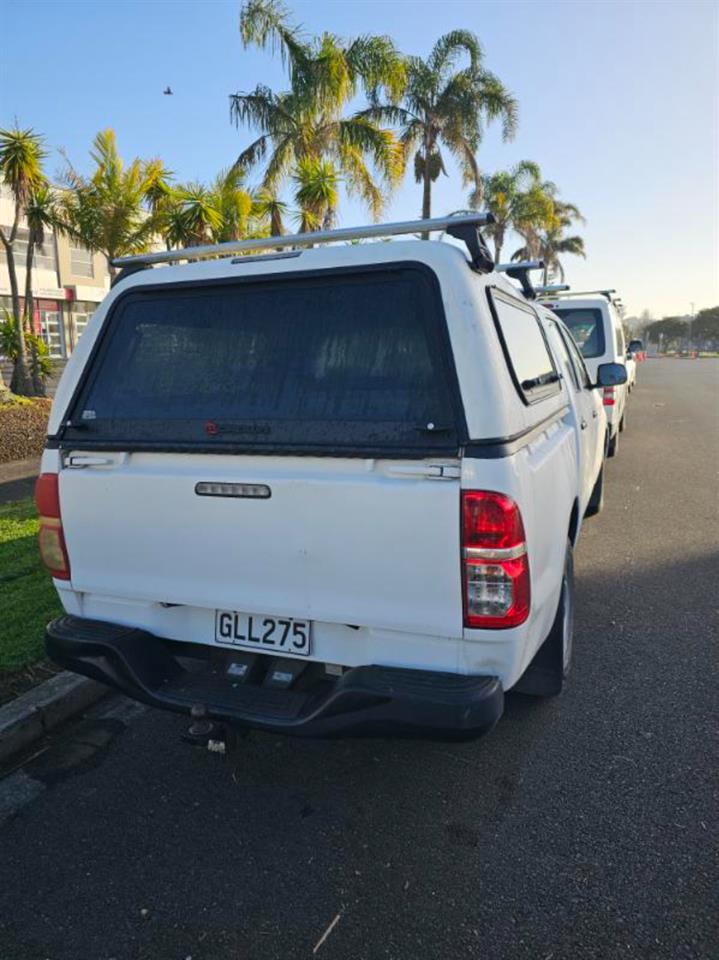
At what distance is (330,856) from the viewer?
2.55 meters

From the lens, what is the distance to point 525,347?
10.6 feet

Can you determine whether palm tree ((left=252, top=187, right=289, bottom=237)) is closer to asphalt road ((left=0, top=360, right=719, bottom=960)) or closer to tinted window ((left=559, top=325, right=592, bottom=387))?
tinted window ((left=559, top=325, right=592, bottom=387))

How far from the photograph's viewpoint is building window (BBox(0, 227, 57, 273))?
100ft

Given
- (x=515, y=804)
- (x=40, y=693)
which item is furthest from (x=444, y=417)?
(x=40, y=693)

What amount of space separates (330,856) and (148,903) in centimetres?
64

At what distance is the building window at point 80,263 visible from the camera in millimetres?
33875

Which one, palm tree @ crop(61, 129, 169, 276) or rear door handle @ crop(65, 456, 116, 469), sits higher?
palm tree @ crop(61, 129, 169, 276)

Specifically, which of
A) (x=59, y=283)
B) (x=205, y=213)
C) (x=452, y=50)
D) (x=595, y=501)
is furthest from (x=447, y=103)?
(x=59, y=283)

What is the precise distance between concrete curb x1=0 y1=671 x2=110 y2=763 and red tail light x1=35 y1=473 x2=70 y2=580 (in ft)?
2.61

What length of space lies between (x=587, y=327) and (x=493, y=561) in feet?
26.0

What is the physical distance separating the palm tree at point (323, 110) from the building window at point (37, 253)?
17.7 m

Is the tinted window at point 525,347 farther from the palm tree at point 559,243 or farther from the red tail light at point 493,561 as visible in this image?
the palm tree at point 559,243

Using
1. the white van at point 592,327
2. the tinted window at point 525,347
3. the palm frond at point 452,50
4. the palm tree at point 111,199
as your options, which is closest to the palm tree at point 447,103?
the palm frond at point 452,50

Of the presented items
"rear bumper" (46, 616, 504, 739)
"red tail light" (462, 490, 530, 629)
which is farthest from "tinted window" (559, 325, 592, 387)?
"rear bumper" (46, 616, 504, 739)
